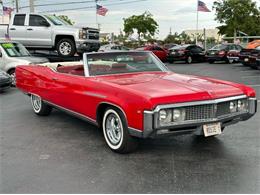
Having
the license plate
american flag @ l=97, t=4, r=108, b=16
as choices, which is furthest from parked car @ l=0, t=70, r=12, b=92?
american flag @ l=97, t=4, r=108, b=16

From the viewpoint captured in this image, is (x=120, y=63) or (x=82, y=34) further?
(x=82, y=34)

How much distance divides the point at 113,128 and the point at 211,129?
4.55ft

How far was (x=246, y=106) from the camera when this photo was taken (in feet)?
16.7

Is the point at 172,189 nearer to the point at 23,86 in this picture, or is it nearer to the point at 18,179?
the point at 18,179

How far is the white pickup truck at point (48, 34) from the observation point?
14.5 m

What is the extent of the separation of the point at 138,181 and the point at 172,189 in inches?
16.8

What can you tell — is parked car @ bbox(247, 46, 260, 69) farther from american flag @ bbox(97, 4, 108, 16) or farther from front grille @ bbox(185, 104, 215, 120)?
american flag @ bbox(97, 4, 108, 16)

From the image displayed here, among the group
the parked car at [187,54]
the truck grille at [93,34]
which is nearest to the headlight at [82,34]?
the truck grille at [93,34]

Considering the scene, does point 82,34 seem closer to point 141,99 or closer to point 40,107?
point 40,107

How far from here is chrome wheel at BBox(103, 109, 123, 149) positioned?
16.4 feet

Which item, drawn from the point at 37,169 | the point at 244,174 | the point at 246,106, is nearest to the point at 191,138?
the point at 246,106

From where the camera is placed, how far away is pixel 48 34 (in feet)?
47.8

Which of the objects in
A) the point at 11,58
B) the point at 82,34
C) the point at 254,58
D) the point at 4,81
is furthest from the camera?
the point at 254,58

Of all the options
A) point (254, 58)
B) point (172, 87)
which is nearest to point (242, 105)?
point (172, 87)
